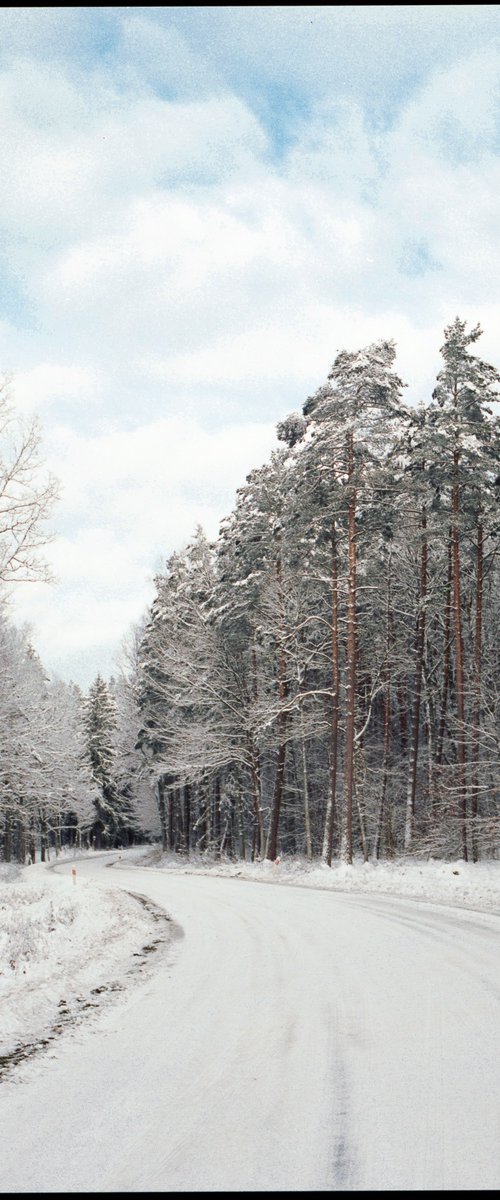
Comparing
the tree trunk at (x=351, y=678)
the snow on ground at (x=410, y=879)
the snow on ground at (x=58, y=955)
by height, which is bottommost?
the snow on ground at (x=410, y=879)

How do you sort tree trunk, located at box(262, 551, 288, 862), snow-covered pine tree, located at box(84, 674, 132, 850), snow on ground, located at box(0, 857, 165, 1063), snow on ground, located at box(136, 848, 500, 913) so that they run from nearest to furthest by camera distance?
snow on ground, located at box(0, 857, 165, 1063)
snow on ground, located at box(136, 848, 500, 913)
tree trunk, located at box(262, 551, 288, 862)
snow-covered pine tree, located at box(84, 674, 132, 850)

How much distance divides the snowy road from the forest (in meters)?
14.4

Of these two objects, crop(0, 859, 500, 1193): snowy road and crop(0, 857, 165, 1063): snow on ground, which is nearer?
crop(0, 859, 500, 1193): snowy road

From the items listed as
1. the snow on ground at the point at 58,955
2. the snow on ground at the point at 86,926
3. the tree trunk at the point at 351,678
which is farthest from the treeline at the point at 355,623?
the snow on ground at the point at 58,955

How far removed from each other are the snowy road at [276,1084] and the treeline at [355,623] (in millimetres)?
14391

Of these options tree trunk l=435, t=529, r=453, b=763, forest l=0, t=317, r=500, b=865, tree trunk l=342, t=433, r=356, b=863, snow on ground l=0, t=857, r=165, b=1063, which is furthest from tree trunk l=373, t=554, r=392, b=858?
snow on ground l=0, t=857, r=165, b=1063

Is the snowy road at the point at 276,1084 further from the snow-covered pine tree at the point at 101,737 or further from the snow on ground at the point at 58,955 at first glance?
the snow-covered pine tree at the point at 101,737

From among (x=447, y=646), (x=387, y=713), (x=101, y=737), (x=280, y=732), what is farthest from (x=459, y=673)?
(x=101, y=737)

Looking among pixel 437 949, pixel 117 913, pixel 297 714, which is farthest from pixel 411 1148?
pixel 297 714

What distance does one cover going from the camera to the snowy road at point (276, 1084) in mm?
4086

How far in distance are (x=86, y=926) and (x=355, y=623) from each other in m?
14.8

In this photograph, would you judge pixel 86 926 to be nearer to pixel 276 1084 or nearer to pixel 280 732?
pixel 276 1084

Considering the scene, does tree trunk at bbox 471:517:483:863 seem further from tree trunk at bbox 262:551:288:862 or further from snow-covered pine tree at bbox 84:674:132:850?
snow-covered pine tree at bbox 84:674:132:850

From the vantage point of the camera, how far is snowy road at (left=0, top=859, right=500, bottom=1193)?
4.09 metres
